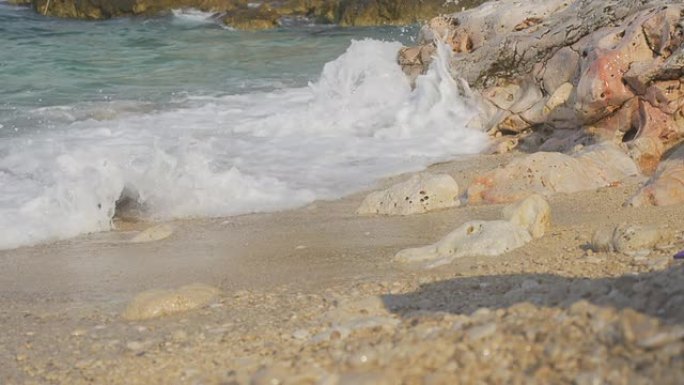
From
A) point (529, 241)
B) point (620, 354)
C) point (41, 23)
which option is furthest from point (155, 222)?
point (41, 23)

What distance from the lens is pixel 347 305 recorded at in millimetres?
3602

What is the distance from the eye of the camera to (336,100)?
31.2 ft

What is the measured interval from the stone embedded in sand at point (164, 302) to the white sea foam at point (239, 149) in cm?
202

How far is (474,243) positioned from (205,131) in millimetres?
4727

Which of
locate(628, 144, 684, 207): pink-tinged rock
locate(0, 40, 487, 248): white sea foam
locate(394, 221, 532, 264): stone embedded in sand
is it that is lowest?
locate(0, 40, 487, 248): white sea foam

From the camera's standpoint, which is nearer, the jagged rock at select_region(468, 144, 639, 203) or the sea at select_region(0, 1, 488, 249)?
the jagged rock at select_region(468, 144, 639, 203)

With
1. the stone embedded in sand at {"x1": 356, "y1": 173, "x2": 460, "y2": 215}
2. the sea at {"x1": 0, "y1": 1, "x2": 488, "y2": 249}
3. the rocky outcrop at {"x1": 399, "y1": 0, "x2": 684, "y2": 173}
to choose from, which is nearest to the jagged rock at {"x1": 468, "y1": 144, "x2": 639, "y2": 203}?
the stone embedded in sand at {"x1": 356, "y1": 173, "x2": 460, "y2": 215}

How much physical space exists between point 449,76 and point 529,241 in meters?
4.54

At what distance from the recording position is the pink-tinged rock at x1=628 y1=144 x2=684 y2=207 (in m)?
5.07

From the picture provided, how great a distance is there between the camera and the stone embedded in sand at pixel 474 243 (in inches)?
173

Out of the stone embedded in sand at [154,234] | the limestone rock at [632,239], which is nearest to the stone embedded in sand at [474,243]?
the limestone rock at [632,239]

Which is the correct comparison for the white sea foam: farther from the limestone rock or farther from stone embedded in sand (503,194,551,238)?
the limestone rock

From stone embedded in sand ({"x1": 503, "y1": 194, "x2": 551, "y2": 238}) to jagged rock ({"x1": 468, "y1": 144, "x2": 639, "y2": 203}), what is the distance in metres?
0.93

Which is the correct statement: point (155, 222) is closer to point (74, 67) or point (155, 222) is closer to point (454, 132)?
point (454, 132)
